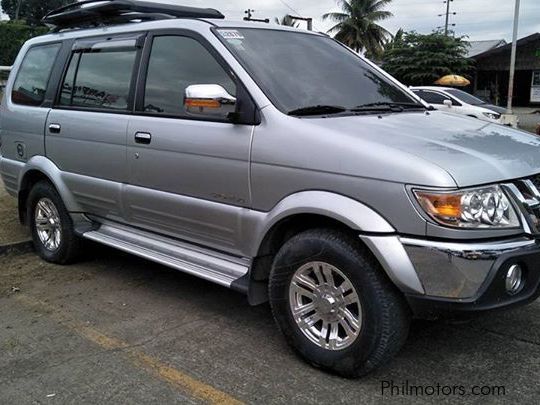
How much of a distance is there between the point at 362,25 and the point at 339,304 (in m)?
42.5

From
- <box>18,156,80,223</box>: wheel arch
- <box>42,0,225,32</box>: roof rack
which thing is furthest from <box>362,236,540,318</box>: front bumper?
<box>18,156,80,223</box>: wheel arch

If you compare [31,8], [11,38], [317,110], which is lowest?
[317,110]

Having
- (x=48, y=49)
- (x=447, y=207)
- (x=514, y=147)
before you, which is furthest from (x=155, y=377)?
(x=48, y=49)

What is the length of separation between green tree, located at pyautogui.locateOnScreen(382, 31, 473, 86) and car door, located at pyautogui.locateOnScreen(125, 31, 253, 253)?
30016 mm

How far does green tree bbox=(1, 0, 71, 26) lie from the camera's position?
8500 cm

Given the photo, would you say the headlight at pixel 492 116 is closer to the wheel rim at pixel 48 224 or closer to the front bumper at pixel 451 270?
the wheel rim at pixel 48 224

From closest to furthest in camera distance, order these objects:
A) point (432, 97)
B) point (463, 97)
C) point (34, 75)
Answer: point (34, 75), point (432, 97), point (463, 97)

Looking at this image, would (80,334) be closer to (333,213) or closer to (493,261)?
(333,213)

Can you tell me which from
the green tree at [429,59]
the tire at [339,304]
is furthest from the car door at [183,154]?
the green tree at [429,59]

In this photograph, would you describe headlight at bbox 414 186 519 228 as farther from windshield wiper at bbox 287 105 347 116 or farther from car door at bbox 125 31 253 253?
car door at bbox 125 31 253 253

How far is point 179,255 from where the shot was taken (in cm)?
424

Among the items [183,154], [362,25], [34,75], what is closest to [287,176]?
[183,154]

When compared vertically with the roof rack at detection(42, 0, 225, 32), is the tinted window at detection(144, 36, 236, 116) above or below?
below

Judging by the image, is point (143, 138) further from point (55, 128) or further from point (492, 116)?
point (492, 116)
